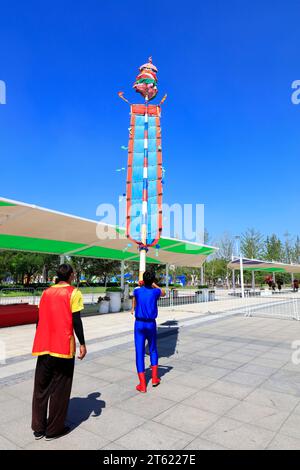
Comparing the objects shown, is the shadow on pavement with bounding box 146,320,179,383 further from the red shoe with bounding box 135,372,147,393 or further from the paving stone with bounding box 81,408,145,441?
the paving stone with bounding box 81,408,145,441

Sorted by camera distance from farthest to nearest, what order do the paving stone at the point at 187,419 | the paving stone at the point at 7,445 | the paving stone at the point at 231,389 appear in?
the paving stone at the point at 231,389
the paving stone at the point at 187,419
the paving stone at the point at 7,445

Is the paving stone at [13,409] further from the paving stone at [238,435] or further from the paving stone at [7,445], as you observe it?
the paving stone at [238,435]

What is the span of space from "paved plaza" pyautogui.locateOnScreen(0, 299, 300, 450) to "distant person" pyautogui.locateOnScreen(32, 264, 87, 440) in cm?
16

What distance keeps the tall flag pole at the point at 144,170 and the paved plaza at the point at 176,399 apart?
277 cm

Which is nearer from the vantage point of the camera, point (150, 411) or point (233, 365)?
point (150, 411)

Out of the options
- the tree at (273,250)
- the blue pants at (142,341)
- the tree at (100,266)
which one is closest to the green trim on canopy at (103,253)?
the blue pants at (142,341)

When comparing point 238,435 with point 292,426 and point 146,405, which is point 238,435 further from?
point 146,405

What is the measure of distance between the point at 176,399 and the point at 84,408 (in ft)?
3.97

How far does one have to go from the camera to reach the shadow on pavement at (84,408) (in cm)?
348
